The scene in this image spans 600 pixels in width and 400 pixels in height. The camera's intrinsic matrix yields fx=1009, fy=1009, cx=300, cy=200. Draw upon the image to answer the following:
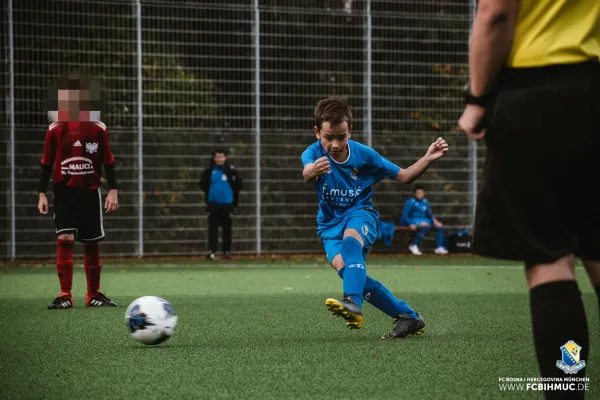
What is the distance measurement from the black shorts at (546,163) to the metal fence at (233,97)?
14357 mm

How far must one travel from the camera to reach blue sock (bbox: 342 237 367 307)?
19.4 feet

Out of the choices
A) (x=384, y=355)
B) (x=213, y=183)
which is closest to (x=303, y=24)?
(x=213, y=183)

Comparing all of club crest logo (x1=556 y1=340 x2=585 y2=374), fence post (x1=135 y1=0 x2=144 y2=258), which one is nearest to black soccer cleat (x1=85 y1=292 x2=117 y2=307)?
club crest logo (x1=556 y1=340 x2=585 y2=374)

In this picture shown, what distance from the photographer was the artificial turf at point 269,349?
427 cm

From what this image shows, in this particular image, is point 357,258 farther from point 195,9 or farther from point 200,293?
point 195,9

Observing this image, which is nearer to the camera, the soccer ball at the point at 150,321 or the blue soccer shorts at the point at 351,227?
the soccer ball at the point at 150,321

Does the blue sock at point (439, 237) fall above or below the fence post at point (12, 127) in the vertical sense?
below

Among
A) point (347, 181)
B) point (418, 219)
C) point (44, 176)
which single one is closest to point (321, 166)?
point (347, 181)

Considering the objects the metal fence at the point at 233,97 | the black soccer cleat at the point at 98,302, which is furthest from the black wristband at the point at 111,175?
the metal fence at the point at 233,97

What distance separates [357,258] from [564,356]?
3059 mm

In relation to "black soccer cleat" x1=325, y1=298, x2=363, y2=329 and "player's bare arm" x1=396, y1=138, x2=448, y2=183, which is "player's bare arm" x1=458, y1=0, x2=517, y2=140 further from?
"black soccer cleat" x1=325, y1=298, x2=363, y2=329

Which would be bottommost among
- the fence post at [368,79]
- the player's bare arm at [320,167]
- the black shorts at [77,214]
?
the black shorts at [77,214]

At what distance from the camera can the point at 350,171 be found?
21.5ft

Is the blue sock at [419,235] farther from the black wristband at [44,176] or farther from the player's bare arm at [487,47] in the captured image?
the player's bare arm at [487,47]
